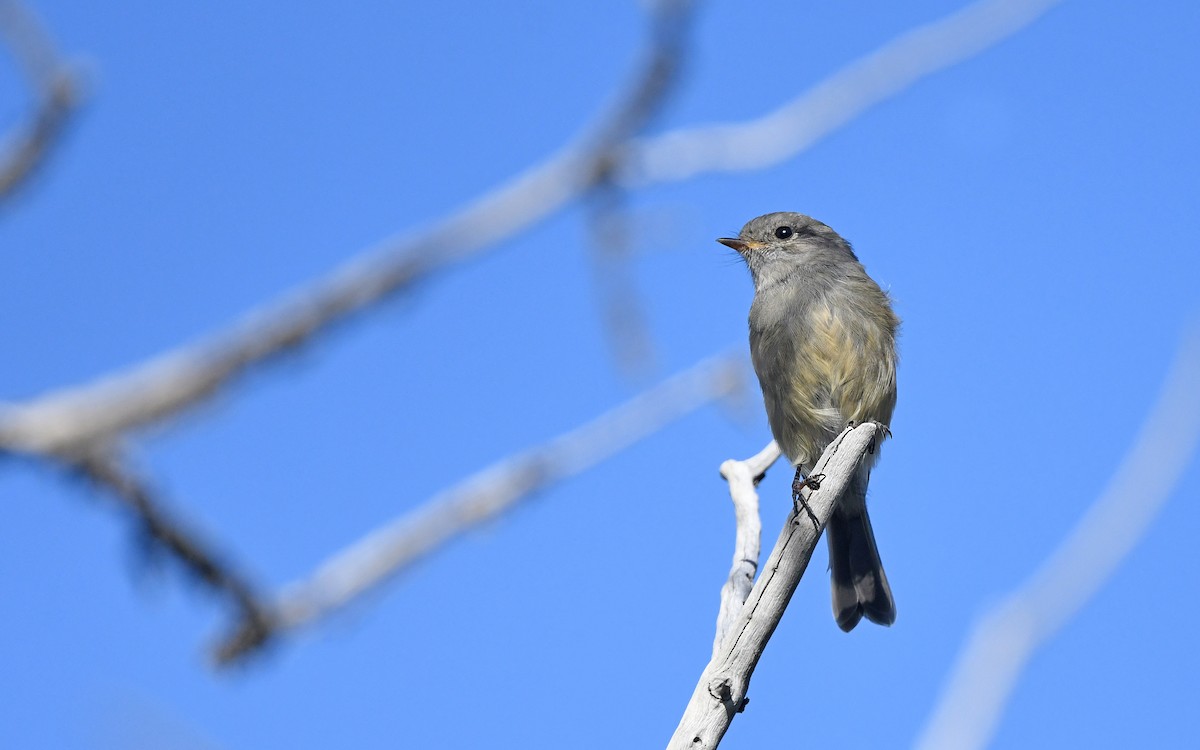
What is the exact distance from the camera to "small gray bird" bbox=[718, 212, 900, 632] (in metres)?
5.09

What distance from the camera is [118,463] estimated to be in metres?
2.02

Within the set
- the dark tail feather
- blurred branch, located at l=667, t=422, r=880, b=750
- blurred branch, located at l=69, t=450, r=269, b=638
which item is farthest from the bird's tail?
blurred branch, located at l=69, t=450, r=269, b=638

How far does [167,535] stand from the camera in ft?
7.65

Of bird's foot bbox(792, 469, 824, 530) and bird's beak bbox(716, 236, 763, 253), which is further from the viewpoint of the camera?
bird's beak bbox(716, 236, 763, 253)

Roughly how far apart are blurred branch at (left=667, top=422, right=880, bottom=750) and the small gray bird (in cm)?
168

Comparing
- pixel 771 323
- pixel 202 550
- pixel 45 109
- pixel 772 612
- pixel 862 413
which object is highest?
pixel 771 323

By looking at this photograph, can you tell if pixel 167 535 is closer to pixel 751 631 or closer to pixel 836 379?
pixel 751 631

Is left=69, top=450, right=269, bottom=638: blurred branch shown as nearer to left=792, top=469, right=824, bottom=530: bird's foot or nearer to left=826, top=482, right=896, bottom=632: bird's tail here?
left=792, top=469, right=824, bottom=530: bird's foot

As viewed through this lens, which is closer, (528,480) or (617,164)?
(617,164)

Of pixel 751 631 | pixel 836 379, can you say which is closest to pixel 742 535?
pixel 751 631

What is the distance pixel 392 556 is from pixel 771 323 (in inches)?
111

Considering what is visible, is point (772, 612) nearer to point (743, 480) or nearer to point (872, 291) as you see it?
point (743, 480)

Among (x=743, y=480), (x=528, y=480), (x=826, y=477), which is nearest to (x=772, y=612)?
(x=826, y=477)

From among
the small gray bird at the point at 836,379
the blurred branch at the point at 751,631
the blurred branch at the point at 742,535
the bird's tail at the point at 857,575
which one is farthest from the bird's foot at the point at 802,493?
the bird's tail at the point at 857,575
